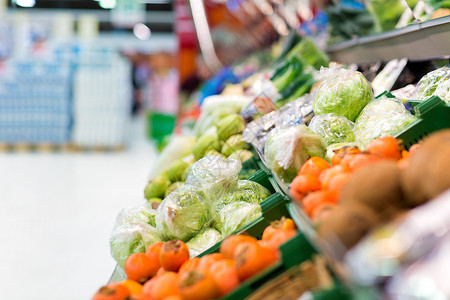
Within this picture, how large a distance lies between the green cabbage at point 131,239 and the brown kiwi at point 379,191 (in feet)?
3.21

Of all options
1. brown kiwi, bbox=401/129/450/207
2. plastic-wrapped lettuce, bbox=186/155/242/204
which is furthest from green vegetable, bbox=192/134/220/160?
brown kiwi, bbox=401/129/450/207

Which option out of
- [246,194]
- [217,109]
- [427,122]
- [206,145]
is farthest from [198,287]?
[217,109]

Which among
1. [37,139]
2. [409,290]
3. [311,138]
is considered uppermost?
[37,139]

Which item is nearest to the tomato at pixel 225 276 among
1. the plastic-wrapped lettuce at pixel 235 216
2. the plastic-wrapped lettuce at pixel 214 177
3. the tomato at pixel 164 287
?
the tomato at pixel 164 287

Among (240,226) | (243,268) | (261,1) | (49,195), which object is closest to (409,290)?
(243,268)

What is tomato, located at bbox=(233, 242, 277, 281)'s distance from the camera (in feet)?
4.33

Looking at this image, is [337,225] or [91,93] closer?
[337,225]

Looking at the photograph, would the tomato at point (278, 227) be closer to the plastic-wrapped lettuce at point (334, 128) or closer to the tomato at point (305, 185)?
the tomato at point (305, 185)

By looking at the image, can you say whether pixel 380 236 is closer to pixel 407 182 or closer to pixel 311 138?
pixel 407 182

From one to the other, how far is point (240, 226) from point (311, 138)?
0.44 m

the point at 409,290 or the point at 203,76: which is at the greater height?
the point at 203,76

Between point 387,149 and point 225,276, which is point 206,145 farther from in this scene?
point 225,276

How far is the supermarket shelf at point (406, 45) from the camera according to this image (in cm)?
240

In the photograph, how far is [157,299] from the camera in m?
1.35
